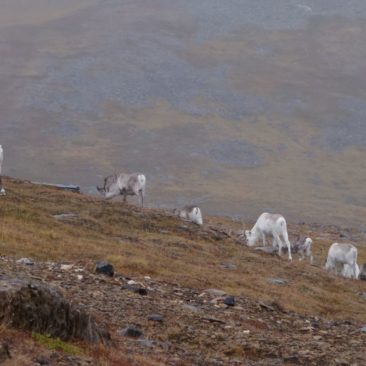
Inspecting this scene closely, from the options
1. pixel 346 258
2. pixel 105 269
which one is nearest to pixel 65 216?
pixel 105 269

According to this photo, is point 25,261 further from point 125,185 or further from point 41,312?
point 125,185

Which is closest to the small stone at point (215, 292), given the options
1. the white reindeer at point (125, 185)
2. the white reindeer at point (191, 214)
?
the white reindeer at point (191, 214)

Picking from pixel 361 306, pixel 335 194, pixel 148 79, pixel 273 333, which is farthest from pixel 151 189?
pixel 273 333

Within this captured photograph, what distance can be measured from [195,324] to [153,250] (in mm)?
9171

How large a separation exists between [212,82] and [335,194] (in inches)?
1180

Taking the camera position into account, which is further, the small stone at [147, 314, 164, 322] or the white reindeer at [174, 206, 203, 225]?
the white reindeer at [174, 206, 203, 225]

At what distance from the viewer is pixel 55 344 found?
988 cm

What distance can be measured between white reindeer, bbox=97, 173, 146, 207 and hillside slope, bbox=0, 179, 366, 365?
5170 mm

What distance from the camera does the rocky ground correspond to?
13.3 metres

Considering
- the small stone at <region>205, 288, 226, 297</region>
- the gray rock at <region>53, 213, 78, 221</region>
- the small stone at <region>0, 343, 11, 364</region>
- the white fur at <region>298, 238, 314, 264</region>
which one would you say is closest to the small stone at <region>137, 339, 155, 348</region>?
the small stone at <region>0, 343, 11, 364</region>

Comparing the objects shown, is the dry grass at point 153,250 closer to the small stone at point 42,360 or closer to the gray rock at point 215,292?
the gray rock at point 215,292

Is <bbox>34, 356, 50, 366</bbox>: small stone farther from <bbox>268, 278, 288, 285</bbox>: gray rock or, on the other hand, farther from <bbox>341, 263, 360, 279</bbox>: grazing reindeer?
<bbox>341, 263, 360, 279</bbox>: grazing reindeer

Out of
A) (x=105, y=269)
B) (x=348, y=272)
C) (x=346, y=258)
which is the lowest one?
(x=348, y=272)

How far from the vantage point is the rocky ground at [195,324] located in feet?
43.7
